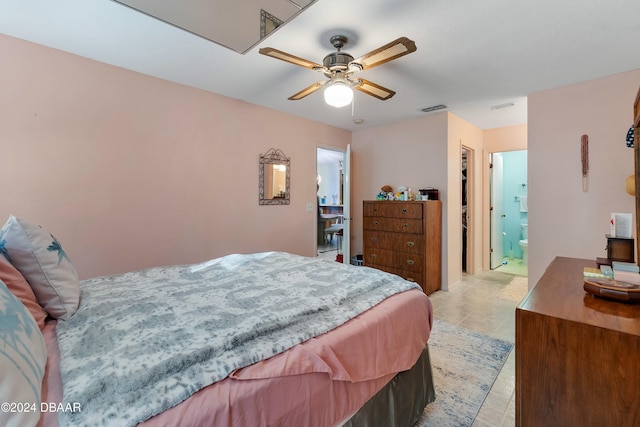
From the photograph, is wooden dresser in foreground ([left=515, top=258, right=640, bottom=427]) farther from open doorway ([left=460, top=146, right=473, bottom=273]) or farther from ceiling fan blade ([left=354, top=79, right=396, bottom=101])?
open doorway ([left=460, top=146, right=473, bottom=273])

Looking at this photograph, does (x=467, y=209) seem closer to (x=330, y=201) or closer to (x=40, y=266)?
(x=330, y=201)

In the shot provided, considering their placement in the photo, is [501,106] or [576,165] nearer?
[576,165]

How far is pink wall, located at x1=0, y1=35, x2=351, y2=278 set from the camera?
212cm

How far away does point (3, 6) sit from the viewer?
1.74m

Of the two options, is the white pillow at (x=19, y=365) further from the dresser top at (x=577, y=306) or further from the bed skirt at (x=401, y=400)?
the dresser top at (x=577, y=306)

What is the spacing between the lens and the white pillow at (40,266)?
45.9 inches

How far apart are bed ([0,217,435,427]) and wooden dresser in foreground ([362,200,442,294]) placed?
2.00m

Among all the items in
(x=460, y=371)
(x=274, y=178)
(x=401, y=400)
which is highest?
(x=274, y=178)

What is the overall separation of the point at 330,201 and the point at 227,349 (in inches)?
295

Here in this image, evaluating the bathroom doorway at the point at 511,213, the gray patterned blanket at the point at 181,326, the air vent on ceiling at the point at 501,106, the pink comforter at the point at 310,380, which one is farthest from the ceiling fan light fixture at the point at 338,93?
the bathroom doorway at the point at 511,213

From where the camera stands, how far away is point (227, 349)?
92cm

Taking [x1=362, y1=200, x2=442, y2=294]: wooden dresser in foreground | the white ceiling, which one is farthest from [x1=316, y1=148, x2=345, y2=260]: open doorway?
the white ceiling

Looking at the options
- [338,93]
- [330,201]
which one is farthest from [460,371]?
[330,201]

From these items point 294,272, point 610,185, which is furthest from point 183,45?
point 610,185
